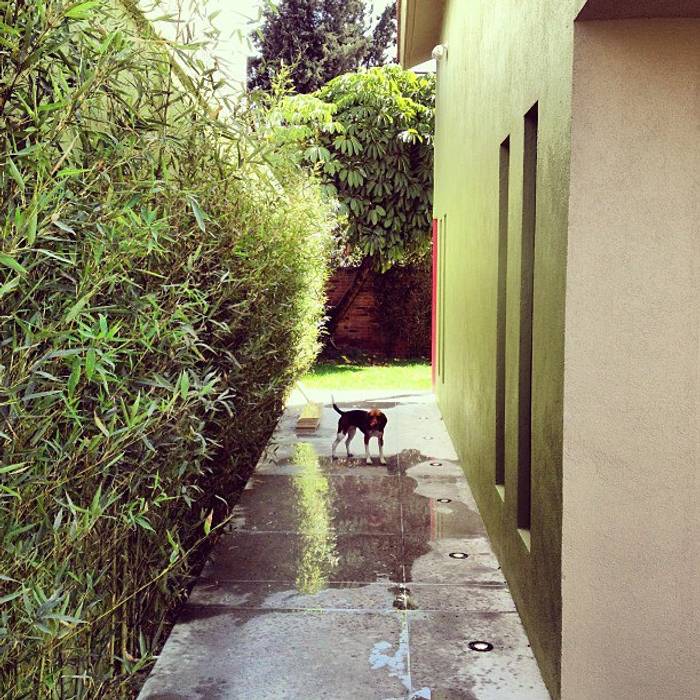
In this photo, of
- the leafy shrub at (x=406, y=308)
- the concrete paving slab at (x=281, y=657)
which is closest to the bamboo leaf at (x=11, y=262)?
the concrete paving slab at (x=281, y=657)

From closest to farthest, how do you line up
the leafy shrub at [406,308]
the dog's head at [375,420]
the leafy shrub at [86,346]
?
1. the leafy shrub at [86,346]
2. the dog's head at [375,420]
3. the leafy shrub at [406,308]

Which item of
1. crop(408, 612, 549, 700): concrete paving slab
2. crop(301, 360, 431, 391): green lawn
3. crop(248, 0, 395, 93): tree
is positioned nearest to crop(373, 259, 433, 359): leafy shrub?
crop(301, 360, 431, 391): green lawn

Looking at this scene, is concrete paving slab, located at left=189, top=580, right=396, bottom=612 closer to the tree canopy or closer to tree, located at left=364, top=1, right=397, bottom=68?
the tree canopy

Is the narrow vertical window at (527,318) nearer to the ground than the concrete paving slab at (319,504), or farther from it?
farther from it

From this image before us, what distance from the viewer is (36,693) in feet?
7.86

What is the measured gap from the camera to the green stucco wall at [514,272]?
127 inches

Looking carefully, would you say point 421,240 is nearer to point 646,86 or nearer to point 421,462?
point 421,462

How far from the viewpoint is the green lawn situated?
13.1 m

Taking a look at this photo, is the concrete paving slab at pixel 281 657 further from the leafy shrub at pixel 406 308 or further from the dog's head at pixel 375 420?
the leafy shrub at pixel 406 308

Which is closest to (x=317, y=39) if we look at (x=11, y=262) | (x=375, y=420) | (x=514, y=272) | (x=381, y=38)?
(x=381, y=38)

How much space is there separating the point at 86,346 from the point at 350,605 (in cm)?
238

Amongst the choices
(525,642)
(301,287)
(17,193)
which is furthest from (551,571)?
(301,287)

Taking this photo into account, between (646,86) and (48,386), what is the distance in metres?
2.14

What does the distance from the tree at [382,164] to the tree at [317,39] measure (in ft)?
35.9
